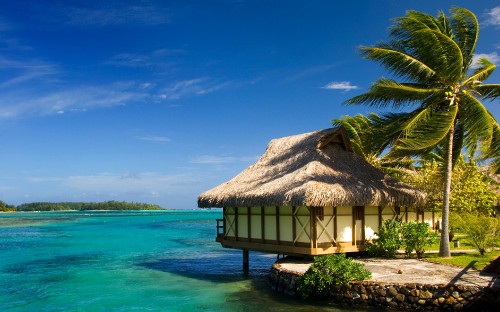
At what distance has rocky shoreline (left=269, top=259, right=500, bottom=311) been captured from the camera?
11.6m

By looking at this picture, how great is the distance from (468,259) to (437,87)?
5.93 m

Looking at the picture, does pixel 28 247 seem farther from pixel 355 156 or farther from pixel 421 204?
pixel 421 204

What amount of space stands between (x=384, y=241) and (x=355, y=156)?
3.78 metres

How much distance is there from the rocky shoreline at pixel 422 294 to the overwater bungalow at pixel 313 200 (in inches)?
109

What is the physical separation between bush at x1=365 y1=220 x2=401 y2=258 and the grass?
111 cm

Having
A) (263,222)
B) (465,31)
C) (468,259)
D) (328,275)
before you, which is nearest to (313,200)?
(328,275)

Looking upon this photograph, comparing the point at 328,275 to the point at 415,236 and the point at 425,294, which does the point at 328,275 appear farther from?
the point at 415,236

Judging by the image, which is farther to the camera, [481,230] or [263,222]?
[263,222]

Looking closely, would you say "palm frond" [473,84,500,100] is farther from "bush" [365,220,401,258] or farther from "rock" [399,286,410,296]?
"rock" [399,286,410,296]

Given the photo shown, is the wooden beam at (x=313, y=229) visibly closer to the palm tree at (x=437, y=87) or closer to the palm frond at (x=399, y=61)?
the palm tree at (x=437, y=87)

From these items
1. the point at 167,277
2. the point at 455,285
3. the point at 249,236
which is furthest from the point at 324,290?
the point at 167,277

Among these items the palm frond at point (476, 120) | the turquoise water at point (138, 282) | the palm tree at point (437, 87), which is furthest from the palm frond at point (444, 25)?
the turquoise water at point (138, 282)

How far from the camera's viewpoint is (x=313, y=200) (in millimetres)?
14742

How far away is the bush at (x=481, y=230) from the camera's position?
1600 cm
